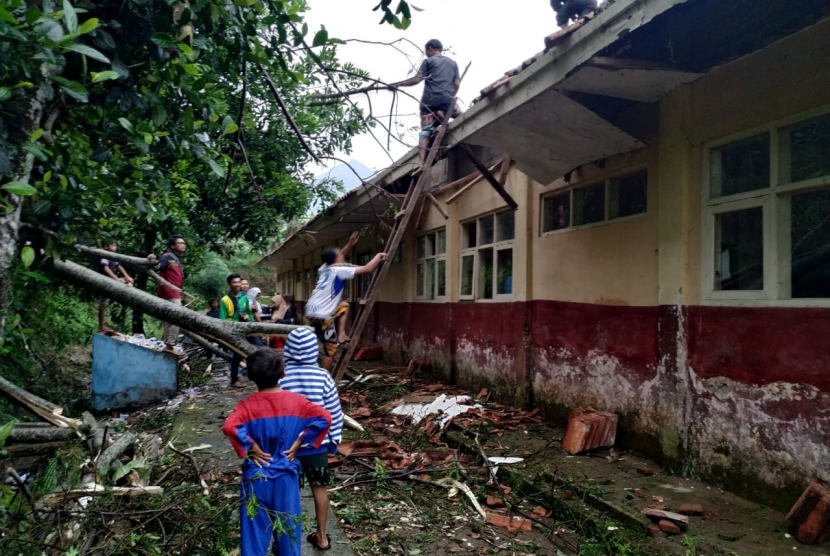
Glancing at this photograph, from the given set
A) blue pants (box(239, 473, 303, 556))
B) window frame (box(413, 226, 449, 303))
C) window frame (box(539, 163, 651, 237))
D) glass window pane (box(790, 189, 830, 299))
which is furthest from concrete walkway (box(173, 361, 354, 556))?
window frame (box(539, 163, 651, 237))

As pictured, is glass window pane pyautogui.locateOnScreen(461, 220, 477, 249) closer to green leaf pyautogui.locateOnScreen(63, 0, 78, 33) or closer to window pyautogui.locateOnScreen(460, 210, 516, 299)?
window pyautogui.locateOnScreen(460, 210, 516, 299)

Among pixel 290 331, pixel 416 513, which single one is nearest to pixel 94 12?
pixel 290 331

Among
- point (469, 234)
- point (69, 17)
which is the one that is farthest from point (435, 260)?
point (69, 17)

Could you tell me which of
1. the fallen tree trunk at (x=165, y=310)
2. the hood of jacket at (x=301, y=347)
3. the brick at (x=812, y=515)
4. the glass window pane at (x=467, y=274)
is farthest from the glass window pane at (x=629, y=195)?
the fallen tree trunk at (x=165, y=310)

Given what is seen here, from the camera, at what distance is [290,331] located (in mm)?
3666

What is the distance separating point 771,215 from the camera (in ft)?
13.9

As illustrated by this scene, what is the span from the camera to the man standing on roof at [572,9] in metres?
7.30

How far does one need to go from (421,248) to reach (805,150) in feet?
25.3

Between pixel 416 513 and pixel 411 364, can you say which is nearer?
pixel 416 513

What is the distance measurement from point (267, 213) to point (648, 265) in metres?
7.08

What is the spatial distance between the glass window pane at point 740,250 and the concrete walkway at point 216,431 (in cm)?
367

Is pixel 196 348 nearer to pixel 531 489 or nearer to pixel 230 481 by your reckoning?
pixel 230 481

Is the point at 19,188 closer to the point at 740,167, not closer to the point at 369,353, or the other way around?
the point at 740,167

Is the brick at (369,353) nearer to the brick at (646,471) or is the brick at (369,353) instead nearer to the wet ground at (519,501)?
the wet ground at (519,501)
